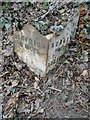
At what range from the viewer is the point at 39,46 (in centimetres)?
319

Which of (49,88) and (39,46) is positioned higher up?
(39,46)

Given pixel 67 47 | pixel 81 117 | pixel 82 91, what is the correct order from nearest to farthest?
pixel 81 117 < pixel 82 91 < pixel 67 47

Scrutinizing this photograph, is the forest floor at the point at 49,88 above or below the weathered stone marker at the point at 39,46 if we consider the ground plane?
below

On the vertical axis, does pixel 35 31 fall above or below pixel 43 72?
above

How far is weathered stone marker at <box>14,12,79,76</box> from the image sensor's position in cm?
316

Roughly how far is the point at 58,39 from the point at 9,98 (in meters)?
0.85

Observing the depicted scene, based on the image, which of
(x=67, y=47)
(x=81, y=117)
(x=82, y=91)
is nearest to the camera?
(x=81, y=117)

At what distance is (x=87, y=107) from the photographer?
308 cm

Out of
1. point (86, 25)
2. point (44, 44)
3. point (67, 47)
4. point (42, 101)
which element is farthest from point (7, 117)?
point (86, 25)

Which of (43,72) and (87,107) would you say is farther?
(43,72)

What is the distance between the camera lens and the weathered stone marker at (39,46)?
10.4 ft

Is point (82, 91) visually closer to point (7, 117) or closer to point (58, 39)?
point (58, 39)

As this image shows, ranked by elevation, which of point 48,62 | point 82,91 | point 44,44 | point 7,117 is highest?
point 44,44

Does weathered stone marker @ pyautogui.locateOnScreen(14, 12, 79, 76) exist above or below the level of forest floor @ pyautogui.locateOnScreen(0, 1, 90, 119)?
above
